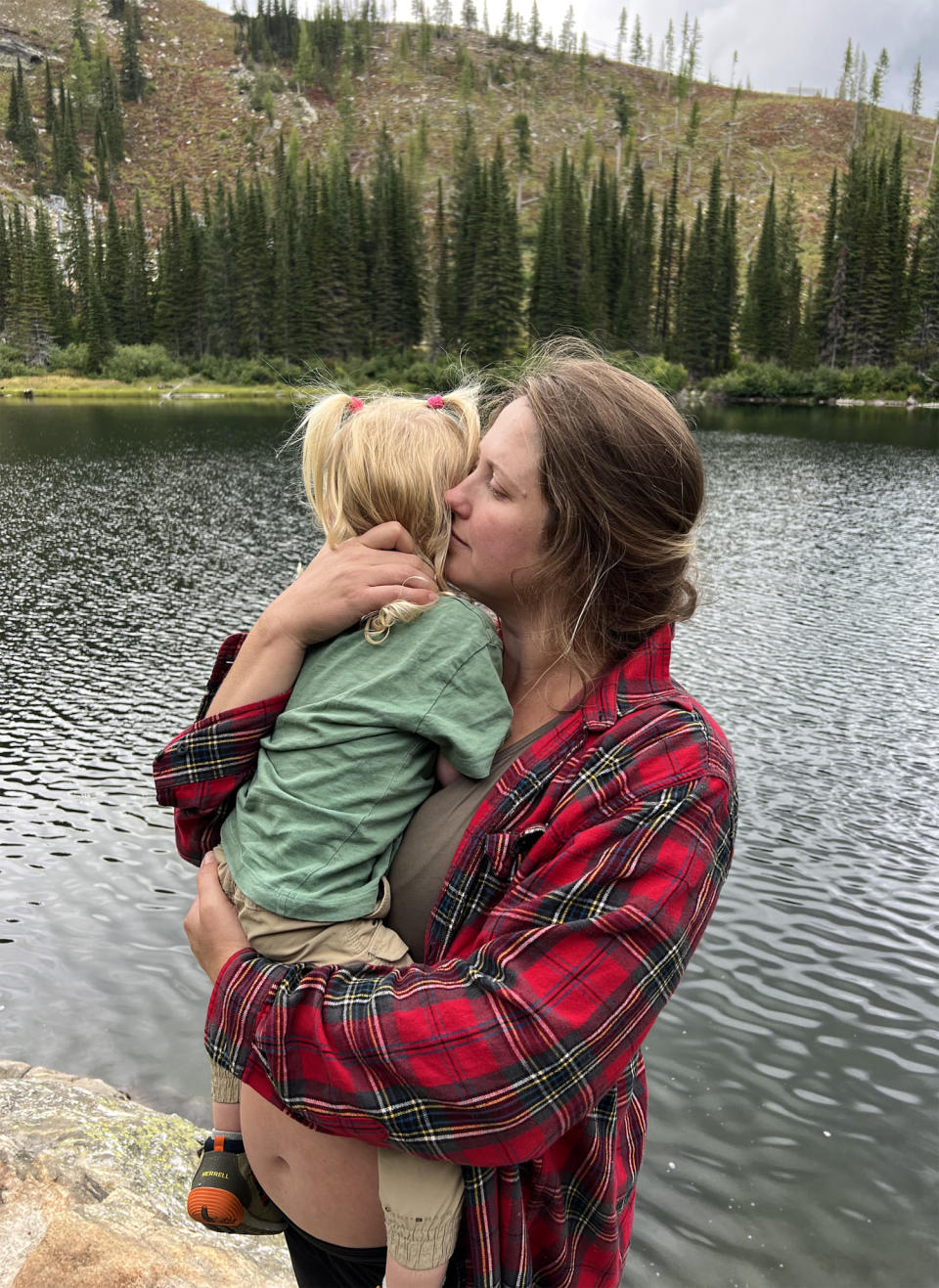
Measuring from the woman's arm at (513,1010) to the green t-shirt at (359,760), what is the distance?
161 millimetres

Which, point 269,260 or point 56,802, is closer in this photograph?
point 56,802

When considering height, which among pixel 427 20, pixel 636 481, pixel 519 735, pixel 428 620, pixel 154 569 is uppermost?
pixel 427 20

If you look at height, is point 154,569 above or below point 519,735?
below

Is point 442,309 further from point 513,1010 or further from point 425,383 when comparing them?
point 513,1010

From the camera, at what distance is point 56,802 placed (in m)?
8.58

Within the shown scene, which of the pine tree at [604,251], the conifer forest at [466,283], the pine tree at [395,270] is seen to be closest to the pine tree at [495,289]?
the conifer forest at [466,283]

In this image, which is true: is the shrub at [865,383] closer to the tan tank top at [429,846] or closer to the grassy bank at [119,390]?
the grassy bank at [119,390]

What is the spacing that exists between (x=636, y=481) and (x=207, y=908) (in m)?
0.90

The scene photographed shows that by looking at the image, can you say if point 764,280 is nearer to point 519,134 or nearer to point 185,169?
point 519,134

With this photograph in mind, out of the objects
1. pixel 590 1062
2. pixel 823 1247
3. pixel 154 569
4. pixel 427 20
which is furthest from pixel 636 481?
pixel 427 20

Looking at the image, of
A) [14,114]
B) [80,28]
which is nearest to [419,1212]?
[14,114]

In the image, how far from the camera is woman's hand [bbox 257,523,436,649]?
57.2 inches

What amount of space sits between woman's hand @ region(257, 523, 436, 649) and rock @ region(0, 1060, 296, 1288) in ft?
7.57

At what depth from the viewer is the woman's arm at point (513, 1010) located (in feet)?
3.65
